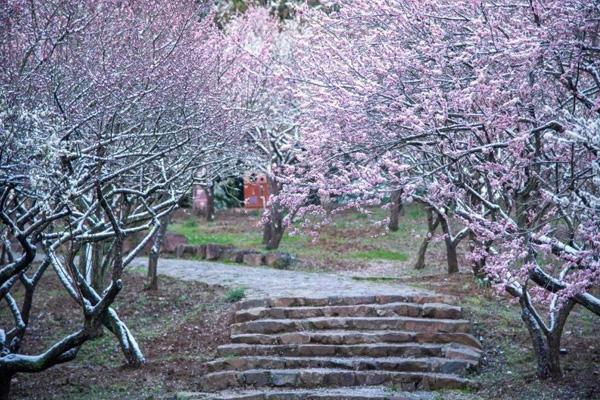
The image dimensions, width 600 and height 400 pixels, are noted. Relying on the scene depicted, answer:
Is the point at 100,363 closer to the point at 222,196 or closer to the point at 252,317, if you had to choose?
the point at 252,317

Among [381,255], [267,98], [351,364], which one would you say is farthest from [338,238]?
[351,364]

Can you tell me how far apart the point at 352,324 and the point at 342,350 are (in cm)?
68

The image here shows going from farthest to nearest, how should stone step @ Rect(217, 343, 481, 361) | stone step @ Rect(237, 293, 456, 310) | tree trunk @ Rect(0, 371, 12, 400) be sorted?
stone step @ Rect(237, 293, 456, 310) < stone step @ Rect(217, 343, 481, 361) < tree trunk @ Rect(0, 371, 12, 400)

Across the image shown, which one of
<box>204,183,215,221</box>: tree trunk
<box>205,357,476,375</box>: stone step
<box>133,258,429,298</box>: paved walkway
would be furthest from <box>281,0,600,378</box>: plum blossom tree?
<box>204,183,215,221</box>: tree trunk

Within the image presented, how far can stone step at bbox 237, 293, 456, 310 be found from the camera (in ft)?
39.8

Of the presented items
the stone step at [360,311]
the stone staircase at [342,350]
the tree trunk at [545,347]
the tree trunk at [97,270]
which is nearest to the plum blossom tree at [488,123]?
the tree trunk at [545,347]

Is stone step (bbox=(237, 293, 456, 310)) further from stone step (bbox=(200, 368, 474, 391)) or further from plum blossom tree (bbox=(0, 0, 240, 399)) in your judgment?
plum blossom tree (bbox=(0, 0, 240, 399))

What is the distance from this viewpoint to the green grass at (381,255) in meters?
17.6

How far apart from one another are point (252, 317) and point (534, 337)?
413 centimetres

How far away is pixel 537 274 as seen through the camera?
8.27 metres

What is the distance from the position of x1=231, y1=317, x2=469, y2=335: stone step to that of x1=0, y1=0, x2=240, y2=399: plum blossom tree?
5.39ft

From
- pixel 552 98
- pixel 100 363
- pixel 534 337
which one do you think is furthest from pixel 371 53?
pixel 100 363

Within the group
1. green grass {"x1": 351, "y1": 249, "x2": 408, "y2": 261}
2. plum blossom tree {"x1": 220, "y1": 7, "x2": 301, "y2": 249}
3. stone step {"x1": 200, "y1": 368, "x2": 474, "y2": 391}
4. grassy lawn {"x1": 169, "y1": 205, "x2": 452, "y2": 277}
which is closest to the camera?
stone step {"x1": 200, "y1": 368, "x2": 474, "y2": 391}

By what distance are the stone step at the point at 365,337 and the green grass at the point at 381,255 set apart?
626 centimetres
